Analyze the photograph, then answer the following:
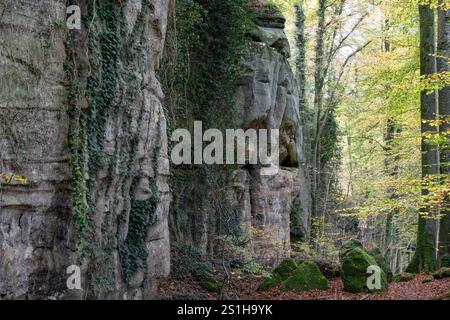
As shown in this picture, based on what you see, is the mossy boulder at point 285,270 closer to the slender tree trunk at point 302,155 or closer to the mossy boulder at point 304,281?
the mossy boulder at point 304,281

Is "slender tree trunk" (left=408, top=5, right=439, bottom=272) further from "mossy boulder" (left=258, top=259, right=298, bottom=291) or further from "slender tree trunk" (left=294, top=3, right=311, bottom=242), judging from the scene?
"slender tree trunk" (left=294, top=3, right=311, bottom=242)

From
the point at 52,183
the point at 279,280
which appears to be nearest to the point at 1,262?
the point at 52,183

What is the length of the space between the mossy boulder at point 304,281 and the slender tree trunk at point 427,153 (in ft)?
9.82

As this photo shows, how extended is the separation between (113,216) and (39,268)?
5.98 feet

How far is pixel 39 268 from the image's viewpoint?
282 inches

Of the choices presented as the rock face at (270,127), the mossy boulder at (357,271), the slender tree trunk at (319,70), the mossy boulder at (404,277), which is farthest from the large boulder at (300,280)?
the slender tree trunk at (319,70)

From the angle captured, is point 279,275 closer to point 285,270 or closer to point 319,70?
point 285,270

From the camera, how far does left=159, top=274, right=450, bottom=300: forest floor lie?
9914 millimetres

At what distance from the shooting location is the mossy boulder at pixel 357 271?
10766mm

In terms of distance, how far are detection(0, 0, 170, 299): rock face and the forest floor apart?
48.1 inches

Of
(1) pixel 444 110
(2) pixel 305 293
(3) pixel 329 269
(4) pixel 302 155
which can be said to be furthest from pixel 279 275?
(4) pixel 302 155

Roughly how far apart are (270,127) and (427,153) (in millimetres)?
7056

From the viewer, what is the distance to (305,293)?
11195 millimetres
